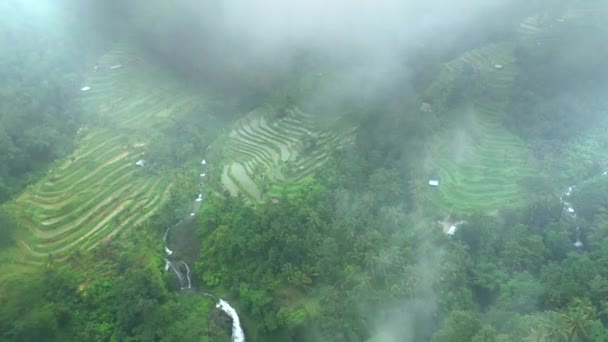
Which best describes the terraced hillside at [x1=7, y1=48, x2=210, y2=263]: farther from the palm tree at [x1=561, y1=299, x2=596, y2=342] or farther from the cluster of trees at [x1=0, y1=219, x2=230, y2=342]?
the palm tree at [x1=561, y1=299, x2=596, y2=342]

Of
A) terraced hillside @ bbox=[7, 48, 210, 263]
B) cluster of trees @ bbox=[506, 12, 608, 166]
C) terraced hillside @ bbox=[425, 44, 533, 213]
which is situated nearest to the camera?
terraced hillside @ bbox=[7, 48, 210, 263]

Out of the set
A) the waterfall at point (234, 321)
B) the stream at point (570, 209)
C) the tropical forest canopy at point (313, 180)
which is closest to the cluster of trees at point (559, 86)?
the tropical forest canopy at point (313, 180)

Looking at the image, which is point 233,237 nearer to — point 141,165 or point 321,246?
point 321,246

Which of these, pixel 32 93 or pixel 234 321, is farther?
pixel 32 93

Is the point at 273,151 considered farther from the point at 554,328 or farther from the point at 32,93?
the point at 554,328

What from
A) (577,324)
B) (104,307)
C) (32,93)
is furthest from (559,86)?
(32,93)

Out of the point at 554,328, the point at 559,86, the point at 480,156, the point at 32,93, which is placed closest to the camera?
the point at 554,328

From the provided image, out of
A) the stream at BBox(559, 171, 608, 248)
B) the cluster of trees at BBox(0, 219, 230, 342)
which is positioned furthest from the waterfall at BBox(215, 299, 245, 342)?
the stream at BBox(559, 171, 608, 248)
